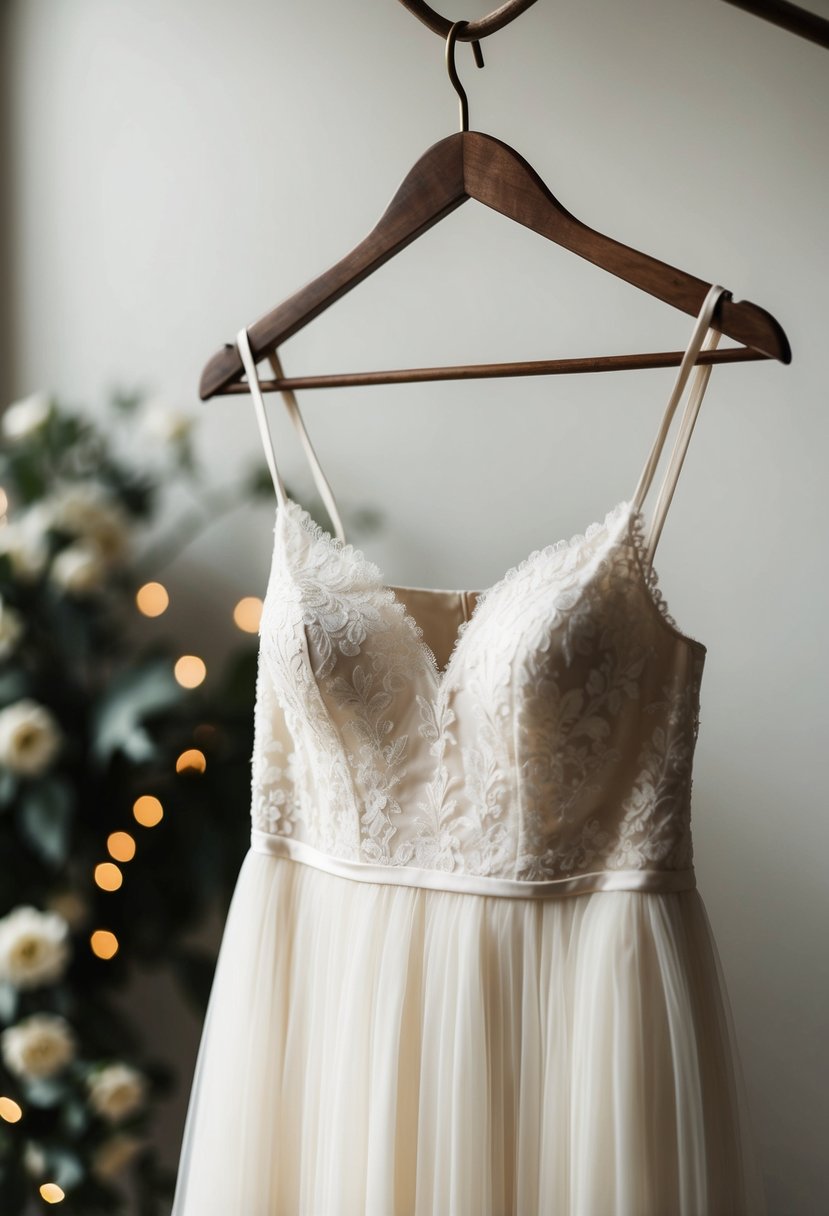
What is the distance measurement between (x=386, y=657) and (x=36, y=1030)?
70 centimetres

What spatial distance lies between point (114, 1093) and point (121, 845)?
0.34m

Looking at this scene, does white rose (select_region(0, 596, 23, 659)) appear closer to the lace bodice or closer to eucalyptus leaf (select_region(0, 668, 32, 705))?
eucalyptus leaf (select_region(0, 668, 32, 705))

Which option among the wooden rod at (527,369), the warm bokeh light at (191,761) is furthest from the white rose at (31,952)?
the wooden rod at (527,369)

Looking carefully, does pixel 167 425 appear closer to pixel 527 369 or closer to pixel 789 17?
pixel 527 369

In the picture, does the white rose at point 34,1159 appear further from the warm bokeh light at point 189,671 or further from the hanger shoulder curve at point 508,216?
the hanger shoulder curve at point 508,216

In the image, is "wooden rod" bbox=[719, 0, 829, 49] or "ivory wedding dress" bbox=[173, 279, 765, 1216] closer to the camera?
"wooden rod" bbox=[719, 0, 829, 49]

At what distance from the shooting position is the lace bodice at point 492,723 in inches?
38.5

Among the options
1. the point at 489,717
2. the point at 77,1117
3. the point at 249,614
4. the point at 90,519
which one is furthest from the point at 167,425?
the point at 77,1117

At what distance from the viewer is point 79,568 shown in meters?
1.37

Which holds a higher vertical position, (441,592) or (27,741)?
(441,592)

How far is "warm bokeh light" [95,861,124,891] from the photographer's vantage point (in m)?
1.49

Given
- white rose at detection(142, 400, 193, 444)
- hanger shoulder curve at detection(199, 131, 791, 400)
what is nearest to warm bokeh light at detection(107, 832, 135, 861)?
white rose at detection(142, 400, 193, 444)

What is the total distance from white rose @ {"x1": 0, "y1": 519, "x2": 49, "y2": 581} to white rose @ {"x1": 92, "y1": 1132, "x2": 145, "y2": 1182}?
30.5 inches

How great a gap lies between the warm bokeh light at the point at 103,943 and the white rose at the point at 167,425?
0.73 m
